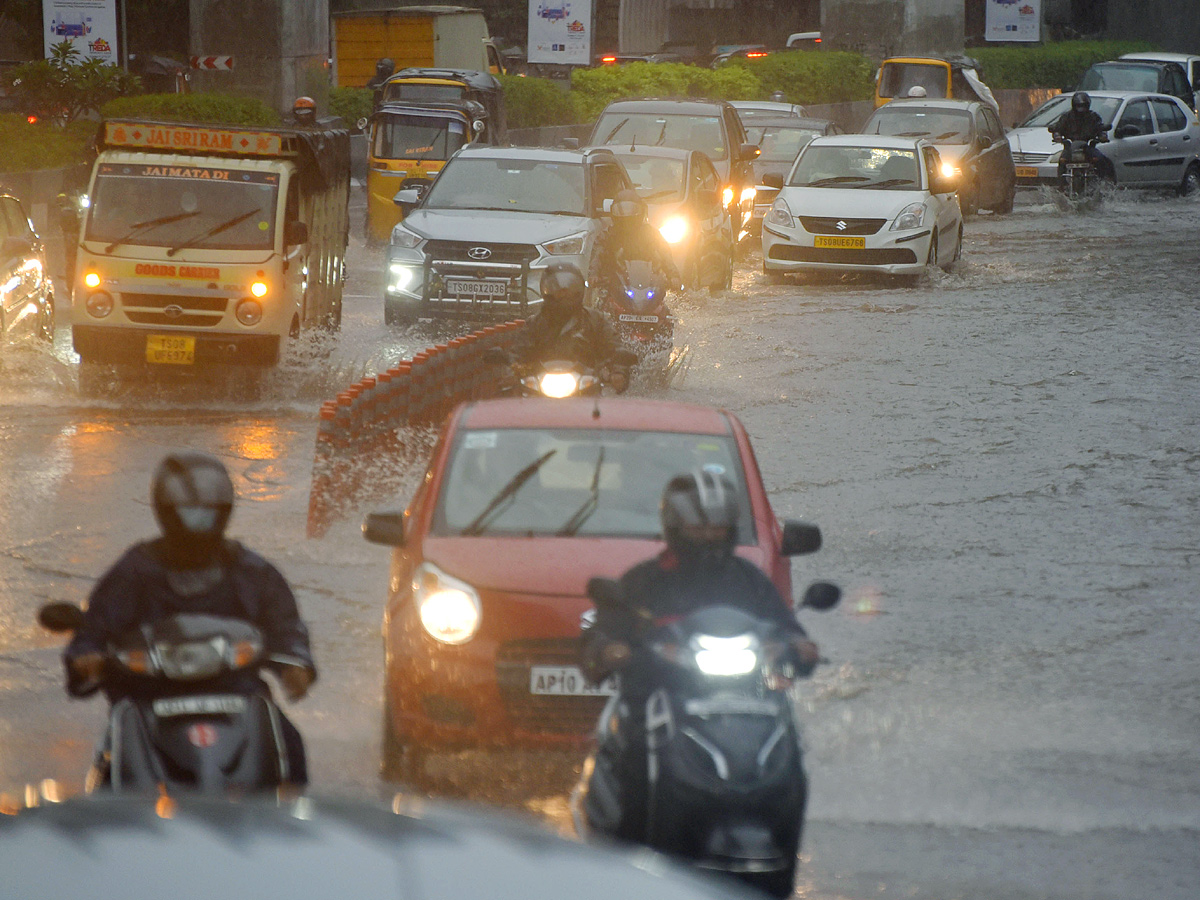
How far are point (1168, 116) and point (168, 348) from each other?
22898 mm

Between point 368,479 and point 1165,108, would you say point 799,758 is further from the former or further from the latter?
point 1165,108

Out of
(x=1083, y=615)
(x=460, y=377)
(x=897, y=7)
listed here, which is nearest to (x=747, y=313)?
(x=460, y=377)

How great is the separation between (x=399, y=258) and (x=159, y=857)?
587 inches

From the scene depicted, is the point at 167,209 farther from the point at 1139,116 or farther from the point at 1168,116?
the point at 1168,116

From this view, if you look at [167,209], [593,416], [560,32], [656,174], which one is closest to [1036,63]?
[560,32]

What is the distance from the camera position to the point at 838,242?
2227 cm

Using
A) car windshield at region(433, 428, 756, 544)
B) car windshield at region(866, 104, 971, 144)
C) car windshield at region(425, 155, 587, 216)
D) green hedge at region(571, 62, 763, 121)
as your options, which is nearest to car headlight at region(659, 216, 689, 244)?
car windshield at region(425, 155, 587, 216)

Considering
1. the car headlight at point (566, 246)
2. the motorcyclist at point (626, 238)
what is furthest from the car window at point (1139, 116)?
the car headlight at point (566, 246)

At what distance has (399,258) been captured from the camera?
17391mm

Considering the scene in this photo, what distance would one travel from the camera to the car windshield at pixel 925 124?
2897 cm

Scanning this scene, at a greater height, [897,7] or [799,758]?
[897,7]

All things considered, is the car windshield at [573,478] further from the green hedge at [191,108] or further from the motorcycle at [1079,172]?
the motorcycle at [1079,172]

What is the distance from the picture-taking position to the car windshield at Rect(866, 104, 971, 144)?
28969 millimetres

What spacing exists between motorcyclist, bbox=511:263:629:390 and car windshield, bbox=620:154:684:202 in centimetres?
1042
